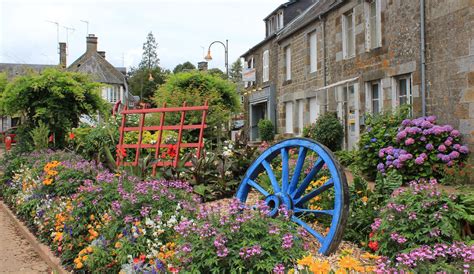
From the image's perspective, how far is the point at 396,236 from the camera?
3070 millimetres

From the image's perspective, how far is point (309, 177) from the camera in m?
3.76

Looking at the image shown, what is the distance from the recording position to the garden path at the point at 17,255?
197 inches

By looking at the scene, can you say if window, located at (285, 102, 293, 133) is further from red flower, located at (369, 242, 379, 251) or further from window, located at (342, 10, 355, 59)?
red flower, located at (369, 242, 379, 251)

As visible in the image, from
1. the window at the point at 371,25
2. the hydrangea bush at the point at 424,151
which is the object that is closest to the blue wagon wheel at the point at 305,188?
the hydrangea bush at the point at 424,151

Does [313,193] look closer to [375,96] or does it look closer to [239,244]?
[239,244]

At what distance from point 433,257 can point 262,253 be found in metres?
0.99

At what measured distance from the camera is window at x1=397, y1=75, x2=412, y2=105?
421 inches

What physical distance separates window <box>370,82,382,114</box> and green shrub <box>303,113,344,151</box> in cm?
142

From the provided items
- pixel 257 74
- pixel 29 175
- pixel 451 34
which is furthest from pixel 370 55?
pixel 257 74

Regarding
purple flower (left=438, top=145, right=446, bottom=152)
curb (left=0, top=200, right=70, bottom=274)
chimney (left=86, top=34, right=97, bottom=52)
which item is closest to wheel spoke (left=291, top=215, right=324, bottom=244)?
curb (left=0, top=200, right=70, bottom=274)

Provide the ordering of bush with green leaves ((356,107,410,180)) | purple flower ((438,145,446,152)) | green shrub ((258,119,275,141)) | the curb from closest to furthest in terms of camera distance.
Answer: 1. the curb
2. purple flower ((438,145,446,152))
3. bush with green leaves ((356,107,410,180))
4. green shrub ((258,119,275,141))

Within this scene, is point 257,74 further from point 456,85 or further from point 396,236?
point 396,236

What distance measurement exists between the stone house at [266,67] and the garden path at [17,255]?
14662 millimetres

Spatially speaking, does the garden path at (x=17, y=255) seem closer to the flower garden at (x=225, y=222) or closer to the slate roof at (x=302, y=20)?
the flower garden at (x=225, y=222)
